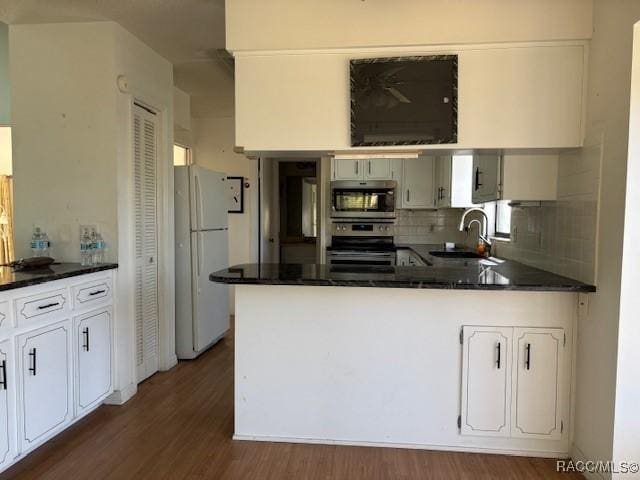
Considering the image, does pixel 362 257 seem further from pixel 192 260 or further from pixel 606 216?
pixel 606 216

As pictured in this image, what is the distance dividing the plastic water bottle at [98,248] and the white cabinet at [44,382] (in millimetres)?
582

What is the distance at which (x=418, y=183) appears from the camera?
4.96 metres

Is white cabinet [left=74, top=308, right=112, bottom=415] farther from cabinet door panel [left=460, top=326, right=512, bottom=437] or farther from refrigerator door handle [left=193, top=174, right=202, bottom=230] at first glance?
cabinet door panel [left=460, top=326, right=512, bottom=437]

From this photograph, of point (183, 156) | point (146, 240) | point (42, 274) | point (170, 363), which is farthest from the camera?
point (183, 156)

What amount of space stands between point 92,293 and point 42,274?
40 cm

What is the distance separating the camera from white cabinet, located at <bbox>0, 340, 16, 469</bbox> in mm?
2051

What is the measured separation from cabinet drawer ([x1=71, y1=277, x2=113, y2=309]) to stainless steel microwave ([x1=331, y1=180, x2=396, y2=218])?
2.76 m

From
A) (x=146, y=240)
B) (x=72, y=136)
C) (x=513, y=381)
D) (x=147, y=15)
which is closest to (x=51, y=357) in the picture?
(x=146, y=240)

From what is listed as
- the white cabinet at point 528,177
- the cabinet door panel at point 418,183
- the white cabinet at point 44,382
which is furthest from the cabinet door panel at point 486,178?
the white cabinet at point 44,382

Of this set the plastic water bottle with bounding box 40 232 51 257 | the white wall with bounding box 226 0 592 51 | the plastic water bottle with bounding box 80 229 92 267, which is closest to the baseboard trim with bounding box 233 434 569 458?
the plastic water bottle with bounding box 80 229 92 267

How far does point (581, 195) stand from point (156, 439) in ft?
9.05

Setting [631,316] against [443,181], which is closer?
[631,316]

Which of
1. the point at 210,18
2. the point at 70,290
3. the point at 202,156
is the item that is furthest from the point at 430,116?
the point at 202,156

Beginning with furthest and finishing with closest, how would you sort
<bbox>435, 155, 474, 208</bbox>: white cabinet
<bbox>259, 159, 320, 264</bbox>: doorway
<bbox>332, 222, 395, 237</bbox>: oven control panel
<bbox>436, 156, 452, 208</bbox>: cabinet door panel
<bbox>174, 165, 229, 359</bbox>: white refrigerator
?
<bbox>259, 159, 320, 264</bbox>: doorway < <bbox>332, 222, 395, 237</bbox>: oven control panel < <bbox>436, 156, 452, 208</bbox>: cabinet door panel < <bbox>435, 155, 474, 208</bbox>: white cabinet < <bbox>174, 165, 229, 359</bbox>: white refrigerator
